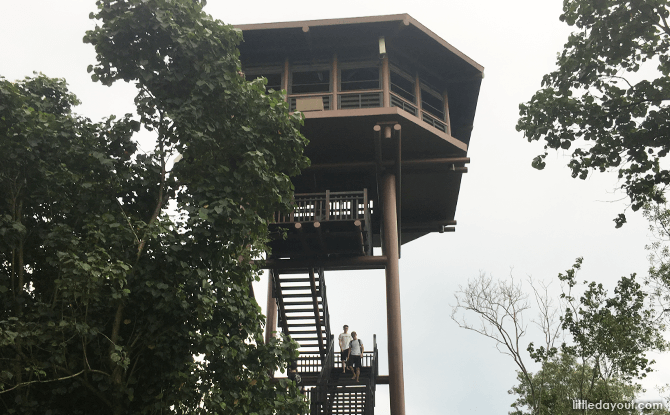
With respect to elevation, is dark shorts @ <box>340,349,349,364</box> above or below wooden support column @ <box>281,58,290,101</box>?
below

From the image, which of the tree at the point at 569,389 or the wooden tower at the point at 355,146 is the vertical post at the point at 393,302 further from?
the tree at the point at 569,389

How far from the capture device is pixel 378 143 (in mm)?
15742

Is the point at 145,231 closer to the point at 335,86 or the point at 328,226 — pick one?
the point at 328,226

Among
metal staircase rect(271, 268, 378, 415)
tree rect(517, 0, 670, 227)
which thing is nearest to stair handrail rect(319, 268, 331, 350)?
metal staircase rect(271, 268, 378, 415)

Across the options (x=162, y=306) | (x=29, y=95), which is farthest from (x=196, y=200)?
(x=29, y=95)

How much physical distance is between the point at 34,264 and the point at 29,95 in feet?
8.29

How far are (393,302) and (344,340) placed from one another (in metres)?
2.63

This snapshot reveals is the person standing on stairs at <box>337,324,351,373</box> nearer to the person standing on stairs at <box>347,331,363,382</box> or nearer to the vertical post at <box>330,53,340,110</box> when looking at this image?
the person standing on stairs at <box>347,331,363,382</box>

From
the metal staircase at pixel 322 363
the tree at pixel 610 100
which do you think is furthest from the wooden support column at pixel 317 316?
the tree at pixel 610 100

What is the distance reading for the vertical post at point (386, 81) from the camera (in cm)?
1585

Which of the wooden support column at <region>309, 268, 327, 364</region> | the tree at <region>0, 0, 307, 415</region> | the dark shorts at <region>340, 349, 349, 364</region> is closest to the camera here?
the tree at <region>0, 0, 307, 415</region>

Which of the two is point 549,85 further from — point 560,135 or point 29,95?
point 29,95

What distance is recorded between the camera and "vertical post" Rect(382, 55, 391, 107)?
15845 millimetres

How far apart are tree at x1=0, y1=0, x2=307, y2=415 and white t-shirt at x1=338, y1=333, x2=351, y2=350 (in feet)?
28.9
